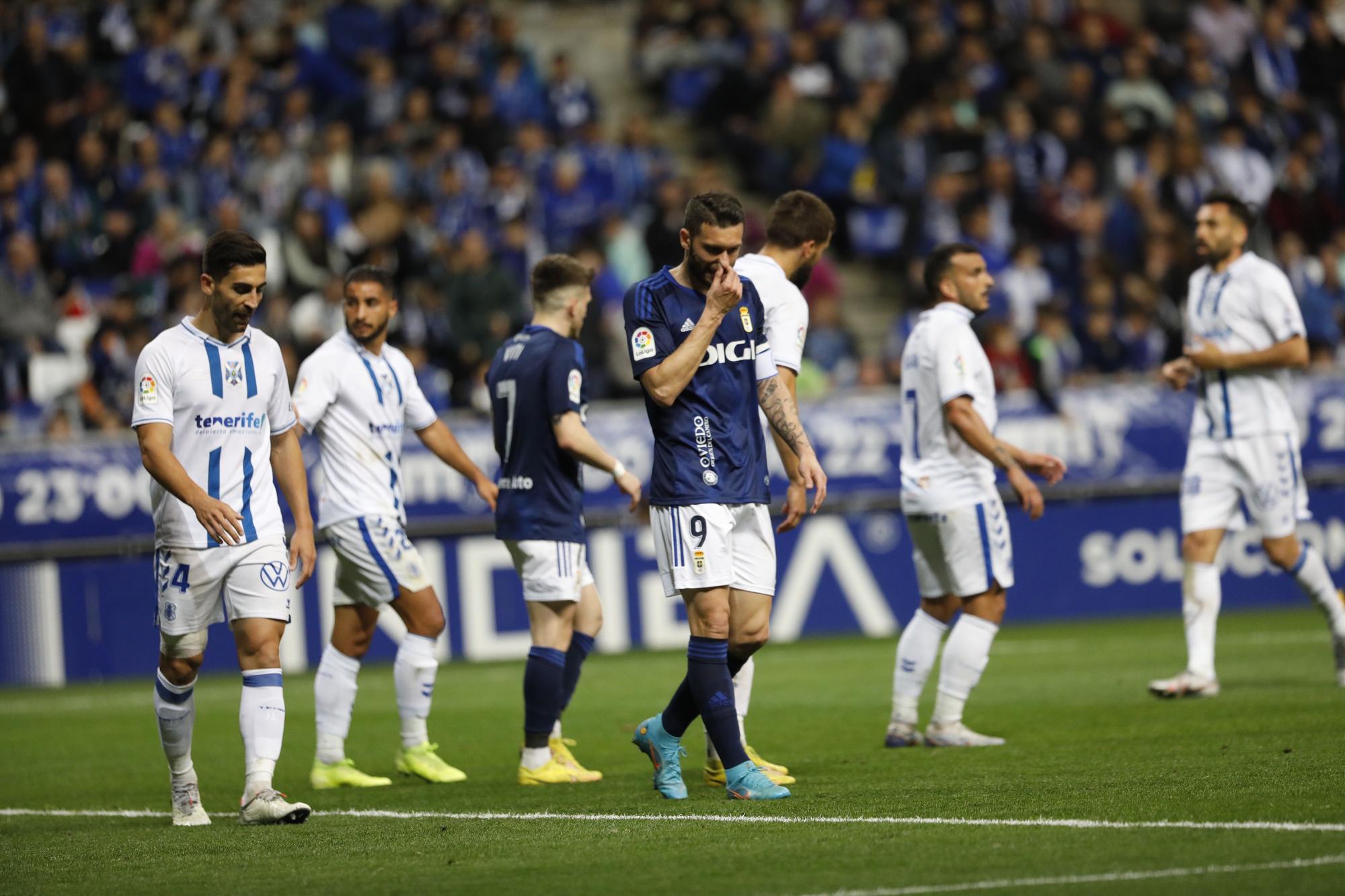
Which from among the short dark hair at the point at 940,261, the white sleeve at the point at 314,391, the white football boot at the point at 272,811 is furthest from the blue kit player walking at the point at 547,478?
the short dark hair at the point at 940,261

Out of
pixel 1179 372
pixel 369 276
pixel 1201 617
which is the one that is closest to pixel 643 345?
pixel 369 276

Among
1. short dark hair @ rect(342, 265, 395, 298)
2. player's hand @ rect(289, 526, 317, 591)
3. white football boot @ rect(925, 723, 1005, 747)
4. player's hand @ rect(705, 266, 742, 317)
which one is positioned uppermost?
short dark hair @ rect(342, 265, 395, 298)

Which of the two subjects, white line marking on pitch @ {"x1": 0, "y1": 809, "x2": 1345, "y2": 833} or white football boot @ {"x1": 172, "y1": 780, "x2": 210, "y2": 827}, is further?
white football boot @ {"x1": 172, "y1": 780, "x2": 210, "y2": 827}

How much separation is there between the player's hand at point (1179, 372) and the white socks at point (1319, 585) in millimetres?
1251

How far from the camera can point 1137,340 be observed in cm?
2006

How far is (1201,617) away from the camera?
10969 mm

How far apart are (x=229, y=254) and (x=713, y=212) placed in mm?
1896

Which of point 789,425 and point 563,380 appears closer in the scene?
point 789,425

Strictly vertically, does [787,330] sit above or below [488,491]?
above

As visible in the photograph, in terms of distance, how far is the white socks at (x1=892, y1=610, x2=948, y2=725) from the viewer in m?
9.55

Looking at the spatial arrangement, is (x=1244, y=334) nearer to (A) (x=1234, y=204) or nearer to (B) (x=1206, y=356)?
(B) (x=1206, y=356)

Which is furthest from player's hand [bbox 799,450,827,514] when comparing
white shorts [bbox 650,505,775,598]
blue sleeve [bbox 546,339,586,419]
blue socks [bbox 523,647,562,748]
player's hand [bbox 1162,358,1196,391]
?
player's hand [bbox 1162,358,1196,391]

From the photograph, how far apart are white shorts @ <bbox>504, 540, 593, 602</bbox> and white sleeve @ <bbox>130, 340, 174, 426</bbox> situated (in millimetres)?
2024

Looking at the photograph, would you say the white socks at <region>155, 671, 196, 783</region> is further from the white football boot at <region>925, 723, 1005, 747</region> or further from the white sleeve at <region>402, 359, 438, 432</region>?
the white football boot at <region>925, 723, 1005, 747</region>
